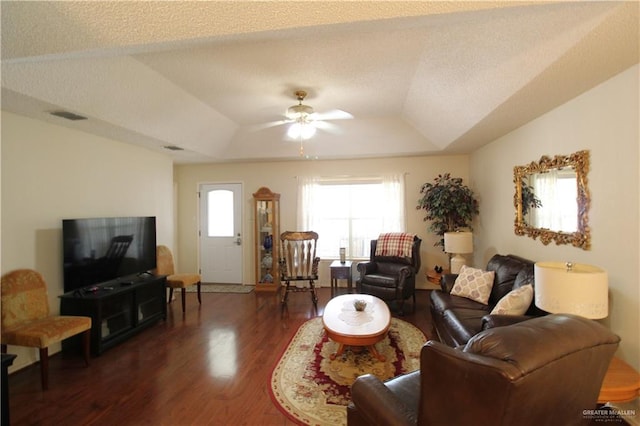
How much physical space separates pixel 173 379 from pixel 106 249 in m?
1.78

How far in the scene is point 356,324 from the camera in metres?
2.73

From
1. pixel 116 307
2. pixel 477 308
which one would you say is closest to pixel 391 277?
pixel 477 308

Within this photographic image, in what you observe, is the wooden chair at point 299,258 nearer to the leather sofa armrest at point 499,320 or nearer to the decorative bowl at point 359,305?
the decorative bowl at point 359,305

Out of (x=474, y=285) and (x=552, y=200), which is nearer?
(x=552, y=200)

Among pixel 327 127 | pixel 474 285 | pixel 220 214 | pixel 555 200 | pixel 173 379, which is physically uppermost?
pixel 327 127

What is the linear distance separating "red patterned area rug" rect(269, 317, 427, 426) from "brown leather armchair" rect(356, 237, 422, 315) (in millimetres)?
521

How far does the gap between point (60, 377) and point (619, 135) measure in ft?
15.7

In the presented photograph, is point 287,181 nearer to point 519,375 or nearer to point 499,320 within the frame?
point 499,320

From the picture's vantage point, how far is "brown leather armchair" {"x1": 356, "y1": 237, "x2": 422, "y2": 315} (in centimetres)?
391

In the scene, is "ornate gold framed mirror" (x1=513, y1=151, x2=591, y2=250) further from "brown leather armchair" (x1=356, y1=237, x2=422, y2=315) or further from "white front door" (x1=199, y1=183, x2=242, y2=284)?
"white front door" (x1=199, y1=183, x2=242, y2=284)

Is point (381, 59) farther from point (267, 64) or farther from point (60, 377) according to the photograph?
point (60, 377)

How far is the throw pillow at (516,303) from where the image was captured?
2369 mm

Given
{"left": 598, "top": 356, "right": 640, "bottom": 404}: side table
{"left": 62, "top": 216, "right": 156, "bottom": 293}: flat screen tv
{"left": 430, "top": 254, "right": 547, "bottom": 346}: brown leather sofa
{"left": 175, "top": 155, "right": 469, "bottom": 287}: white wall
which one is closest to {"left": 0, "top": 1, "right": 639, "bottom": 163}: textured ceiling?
{"left": 175, "top": 155, "right": 469, "bottom": 287}: white wall

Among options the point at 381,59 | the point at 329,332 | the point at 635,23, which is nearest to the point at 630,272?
the point at 635,23
